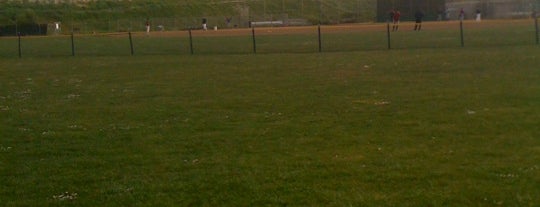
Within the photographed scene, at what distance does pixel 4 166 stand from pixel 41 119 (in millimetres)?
4597

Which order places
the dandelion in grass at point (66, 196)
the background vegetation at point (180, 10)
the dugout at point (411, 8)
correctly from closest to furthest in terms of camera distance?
the dandelion in grass at point (66, 196), the dugout at point (411, 8), the background vegetation at point (180, 10)

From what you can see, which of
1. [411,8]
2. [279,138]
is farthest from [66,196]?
[411,8]

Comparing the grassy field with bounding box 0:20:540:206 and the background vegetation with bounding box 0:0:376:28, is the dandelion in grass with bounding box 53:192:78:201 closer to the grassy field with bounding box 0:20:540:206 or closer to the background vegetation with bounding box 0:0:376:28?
the grassy field with bounding box 0:20:540:206

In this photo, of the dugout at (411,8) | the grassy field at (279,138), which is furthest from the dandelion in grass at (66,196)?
the dugout at (411,8)

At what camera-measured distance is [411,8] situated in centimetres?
8481

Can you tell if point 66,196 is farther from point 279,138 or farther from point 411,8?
point 411,8

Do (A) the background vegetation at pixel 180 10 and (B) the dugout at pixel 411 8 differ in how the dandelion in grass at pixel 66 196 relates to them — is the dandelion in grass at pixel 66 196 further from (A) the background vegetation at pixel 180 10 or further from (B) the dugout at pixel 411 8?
(A) the background vegetation at pixel 180 10

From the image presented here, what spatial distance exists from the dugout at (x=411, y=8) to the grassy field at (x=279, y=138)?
200 ft

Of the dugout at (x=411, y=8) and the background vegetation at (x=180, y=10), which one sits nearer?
the dugout at (x=411, y=8)

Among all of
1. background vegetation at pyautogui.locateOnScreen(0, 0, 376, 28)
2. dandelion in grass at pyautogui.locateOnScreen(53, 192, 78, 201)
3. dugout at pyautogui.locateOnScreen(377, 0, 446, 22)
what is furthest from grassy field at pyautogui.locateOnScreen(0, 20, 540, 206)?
background vegetation at pyautogui.locateOnScreen(0, 0, 376, 28)

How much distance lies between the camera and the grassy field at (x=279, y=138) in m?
8.44

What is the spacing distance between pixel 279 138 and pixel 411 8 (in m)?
75.5

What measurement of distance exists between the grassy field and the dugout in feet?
200

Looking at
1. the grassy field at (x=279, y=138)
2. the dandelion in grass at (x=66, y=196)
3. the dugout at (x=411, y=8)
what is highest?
the dugout at (x=411, y=8)
